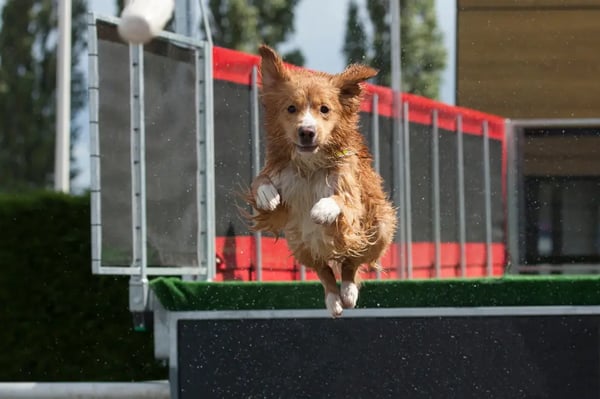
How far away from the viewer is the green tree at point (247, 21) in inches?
1139

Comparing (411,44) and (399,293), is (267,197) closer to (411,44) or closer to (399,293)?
(399,293)

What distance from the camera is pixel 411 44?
9.48 m

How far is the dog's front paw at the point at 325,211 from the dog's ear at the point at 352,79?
38cm

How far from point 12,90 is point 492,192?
32.1m

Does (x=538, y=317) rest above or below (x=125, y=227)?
below

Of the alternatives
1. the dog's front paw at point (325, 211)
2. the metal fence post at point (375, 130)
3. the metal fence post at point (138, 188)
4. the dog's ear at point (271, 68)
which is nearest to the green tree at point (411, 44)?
the metal fence post at point (375, 130)

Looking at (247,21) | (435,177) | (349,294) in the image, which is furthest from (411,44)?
(247,21)

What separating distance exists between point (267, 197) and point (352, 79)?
479 mm

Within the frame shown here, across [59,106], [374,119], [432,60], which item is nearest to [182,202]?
[374,119]

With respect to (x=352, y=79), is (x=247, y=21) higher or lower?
higher

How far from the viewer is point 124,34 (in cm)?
364

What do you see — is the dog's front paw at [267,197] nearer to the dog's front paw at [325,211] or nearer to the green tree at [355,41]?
the dog's front paw at [325,211]

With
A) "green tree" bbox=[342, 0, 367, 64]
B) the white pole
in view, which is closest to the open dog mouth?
"green tree" bbox=[342, 0, 367, 64]

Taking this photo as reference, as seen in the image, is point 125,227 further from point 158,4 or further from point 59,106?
point 59,106
